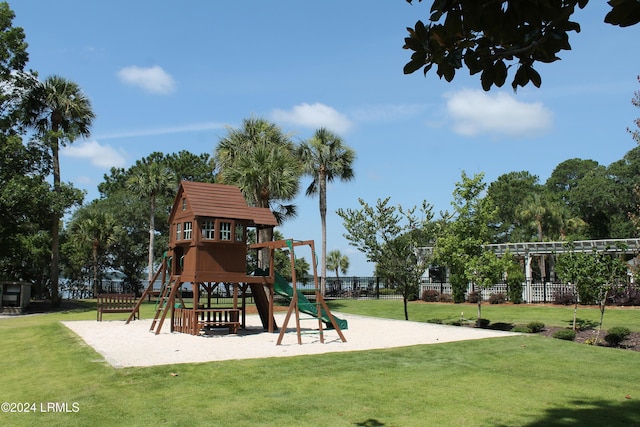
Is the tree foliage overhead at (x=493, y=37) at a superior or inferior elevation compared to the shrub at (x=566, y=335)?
superior

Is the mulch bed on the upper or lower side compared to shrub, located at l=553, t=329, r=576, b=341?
lower

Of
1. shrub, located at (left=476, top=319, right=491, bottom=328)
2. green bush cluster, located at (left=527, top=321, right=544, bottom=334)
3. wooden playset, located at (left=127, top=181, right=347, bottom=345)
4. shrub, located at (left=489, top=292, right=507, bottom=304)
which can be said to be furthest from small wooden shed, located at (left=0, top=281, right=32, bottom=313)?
shrub, located at (left=489, top=292, right=507, bottom=304)

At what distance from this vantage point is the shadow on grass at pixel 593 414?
24.0ft

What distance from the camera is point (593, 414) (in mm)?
7789

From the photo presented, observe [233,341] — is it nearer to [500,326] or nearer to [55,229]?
[500,326]

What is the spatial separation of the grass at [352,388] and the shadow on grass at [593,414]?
0.7 inches

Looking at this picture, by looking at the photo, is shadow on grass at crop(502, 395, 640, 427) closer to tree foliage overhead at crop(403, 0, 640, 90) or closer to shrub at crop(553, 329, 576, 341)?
tree foliage overhead at crop(403, 0, 640, 90)

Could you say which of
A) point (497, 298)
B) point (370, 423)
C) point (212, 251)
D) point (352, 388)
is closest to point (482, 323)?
point (497, 298)

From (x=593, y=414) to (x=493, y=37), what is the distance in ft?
20.1

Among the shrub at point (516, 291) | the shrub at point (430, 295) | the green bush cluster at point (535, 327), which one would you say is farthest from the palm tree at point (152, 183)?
the green bush cluster at point (535, 327)

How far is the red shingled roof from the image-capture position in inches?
683

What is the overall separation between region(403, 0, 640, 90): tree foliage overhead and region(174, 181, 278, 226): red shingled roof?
13.7m

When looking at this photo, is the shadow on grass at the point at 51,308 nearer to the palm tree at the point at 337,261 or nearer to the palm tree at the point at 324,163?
the palm tree at the point at 324,163

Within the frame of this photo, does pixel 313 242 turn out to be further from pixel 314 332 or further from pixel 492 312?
Answer: pixel 492 312
